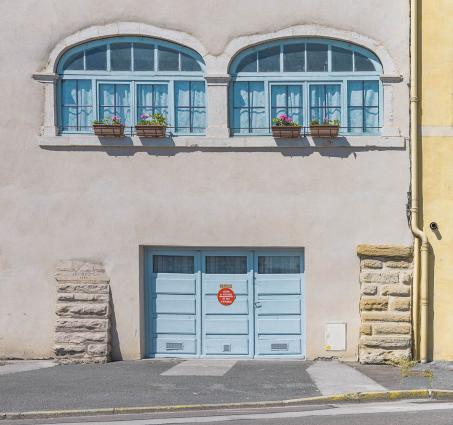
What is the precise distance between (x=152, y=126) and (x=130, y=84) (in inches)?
39.0

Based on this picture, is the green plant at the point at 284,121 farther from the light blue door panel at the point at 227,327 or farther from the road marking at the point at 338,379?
the road marking at the point at 338,379

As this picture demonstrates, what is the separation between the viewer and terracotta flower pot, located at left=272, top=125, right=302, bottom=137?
9.30 metres

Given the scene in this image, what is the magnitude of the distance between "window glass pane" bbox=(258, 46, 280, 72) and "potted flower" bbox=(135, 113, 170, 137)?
1.96 metres

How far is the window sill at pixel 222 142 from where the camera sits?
934 centimetres

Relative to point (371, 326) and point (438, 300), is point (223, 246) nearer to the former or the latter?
point (371, 326)

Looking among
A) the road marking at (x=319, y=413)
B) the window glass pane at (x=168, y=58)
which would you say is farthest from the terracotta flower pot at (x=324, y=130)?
the road marking at (x=319, y=413)

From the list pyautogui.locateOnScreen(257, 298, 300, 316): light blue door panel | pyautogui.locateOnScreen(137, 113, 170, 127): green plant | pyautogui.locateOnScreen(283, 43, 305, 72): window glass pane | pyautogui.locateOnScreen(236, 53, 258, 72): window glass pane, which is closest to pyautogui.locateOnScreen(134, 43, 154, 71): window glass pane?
pyautogui.locateOnScreen(137, 113, 170, 127): green plant

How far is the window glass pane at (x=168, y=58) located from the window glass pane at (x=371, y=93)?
3.32m

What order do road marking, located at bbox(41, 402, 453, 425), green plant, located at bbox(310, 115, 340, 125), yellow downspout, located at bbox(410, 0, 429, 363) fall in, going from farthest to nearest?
1. green plant, located at bbox(310, 115, 340, 125)
2. yellow downspout, located at bbox(410, 0, 429, 363)
3. road marking, located at bbox(41, 402, 453, 425)

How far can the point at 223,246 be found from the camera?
962 centimetres

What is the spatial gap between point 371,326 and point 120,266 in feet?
14.5

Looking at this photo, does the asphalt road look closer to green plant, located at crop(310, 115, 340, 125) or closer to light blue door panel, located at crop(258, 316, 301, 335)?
light blue door panel, located at crop(258, 316, 301, 335)

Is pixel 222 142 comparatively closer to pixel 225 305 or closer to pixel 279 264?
pixel 279 264

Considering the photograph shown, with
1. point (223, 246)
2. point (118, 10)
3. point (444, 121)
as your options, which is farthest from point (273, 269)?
point (118, 10)
